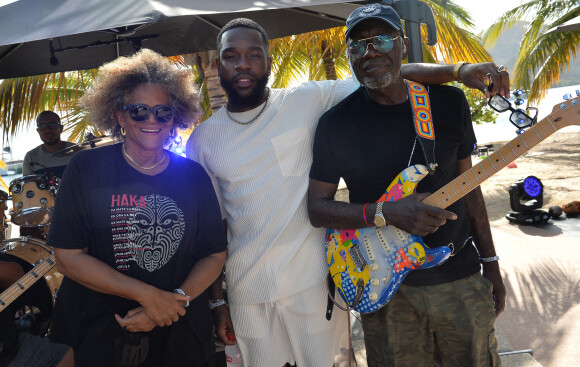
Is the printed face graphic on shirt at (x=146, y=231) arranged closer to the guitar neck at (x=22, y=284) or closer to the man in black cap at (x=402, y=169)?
the man in black cap at (x=402, y=169)

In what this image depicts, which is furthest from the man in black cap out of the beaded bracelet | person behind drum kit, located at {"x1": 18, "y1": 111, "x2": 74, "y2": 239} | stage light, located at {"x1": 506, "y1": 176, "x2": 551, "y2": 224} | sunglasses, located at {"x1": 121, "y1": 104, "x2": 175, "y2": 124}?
stage light, located at {"x1": 506, "y1": 176, "x2": 551, "y2": 224}

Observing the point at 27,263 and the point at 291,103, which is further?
the point at 27,263

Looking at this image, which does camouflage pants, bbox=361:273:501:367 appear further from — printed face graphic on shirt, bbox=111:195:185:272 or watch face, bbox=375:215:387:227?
printed face graphic on shirt, bbox=111:195:185:272

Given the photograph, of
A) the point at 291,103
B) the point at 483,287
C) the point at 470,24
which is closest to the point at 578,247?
the point at 483,287

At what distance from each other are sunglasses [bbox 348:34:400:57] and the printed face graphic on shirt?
1.11 m

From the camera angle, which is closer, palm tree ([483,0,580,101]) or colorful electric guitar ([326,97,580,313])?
colorful electric guitar ([326,97,580,313])

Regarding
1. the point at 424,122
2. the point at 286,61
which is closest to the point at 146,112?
the point at 424,122

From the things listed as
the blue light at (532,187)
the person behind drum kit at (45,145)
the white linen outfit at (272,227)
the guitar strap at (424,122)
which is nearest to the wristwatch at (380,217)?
the guitar strap at (424,122)

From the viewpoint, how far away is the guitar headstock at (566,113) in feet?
6.49

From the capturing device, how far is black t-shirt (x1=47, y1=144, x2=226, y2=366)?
207cm

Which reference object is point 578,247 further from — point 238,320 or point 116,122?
point 116,122

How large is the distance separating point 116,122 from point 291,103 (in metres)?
0.90

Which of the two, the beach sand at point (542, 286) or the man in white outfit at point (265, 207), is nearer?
the man in white outfit at point (265, 207)

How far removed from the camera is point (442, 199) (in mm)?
2199
